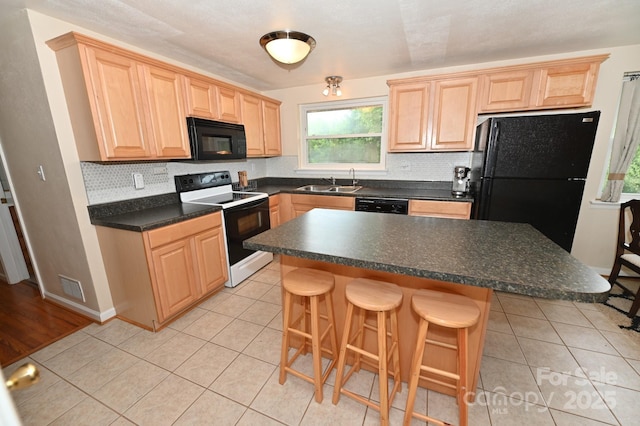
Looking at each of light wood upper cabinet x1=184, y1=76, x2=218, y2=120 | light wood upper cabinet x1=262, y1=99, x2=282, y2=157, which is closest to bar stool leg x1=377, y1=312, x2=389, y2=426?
light wood upper cabinet x1=184, y1=76, x2=218, y2=120

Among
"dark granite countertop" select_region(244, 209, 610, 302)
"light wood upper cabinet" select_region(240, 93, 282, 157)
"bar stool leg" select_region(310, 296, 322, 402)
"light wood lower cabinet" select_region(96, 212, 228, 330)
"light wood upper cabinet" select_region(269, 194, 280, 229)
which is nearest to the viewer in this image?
"dark granite countertop" select_region(244, 209, 610, 302)

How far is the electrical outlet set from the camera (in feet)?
7.86

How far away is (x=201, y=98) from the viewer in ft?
8.50

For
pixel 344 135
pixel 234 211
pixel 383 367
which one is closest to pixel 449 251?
pixel 383 367

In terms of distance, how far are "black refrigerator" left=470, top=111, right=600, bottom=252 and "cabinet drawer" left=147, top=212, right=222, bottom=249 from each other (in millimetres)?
2655

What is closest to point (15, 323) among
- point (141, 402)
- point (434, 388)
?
point (141, 402)

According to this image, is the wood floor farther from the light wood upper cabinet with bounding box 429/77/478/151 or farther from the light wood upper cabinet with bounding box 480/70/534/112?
the light wood upper cabinet with bounding box 480/70/534/112

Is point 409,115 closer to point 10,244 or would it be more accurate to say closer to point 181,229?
point 181,229

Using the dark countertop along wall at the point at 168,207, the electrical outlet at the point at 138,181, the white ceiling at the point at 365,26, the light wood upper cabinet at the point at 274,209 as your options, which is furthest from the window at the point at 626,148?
the electrical outlet at the point at 138,181

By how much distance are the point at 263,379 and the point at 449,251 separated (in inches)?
54.5

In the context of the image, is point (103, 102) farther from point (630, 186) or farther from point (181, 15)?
point (630, 186)

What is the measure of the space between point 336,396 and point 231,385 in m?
0.67

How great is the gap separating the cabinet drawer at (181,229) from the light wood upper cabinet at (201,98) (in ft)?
3.36

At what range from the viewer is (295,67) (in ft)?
9.69
